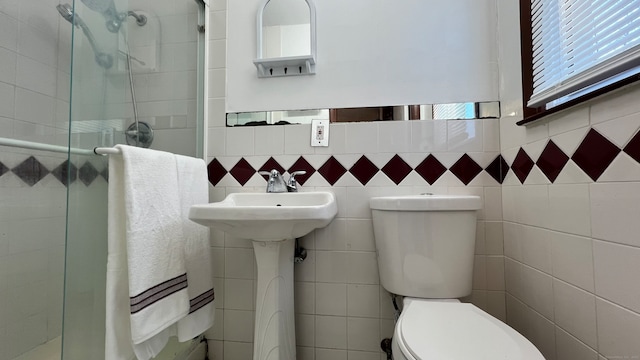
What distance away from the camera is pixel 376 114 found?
1.25 metres

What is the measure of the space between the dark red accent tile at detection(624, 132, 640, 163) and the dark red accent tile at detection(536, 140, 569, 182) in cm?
19

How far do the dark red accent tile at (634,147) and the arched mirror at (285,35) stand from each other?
109cm

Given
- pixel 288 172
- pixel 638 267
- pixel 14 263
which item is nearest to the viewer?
pixel 638 267

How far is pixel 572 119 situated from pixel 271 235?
0.99 meters

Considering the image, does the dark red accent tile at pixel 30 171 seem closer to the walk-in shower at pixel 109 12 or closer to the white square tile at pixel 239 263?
the walk-in shower at pixel 109 12

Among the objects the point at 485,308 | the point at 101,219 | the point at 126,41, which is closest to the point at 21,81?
the point at 126,41

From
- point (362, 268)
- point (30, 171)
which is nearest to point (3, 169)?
point (30, 171)

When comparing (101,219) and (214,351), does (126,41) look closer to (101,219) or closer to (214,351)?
(101,219)

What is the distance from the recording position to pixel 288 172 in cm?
129

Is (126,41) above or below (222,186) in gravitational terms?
above

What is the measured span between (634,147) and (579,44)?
1.19 feet

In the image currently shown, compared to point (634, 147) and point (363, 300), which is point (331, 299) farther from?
point (634, 147)

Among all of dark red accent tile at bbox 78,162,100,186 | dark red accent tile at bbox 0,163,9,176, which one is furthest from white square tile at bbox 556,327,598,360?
dark red accent tile at bbox 0,163,9,176

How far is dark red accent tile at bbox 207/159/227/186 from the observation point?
4.38 ft
